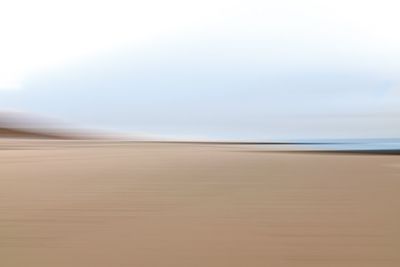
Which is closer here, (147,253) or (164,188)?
(147,253)

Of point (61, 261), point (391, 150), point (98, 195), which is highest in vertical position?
point (391, 150)

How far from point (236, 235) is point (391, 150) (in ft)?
13.0

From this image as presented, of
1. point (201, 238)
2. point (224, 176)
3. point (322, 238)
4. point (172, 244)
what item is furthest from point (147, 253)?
point (224, 176)

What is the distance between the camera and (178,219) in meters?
2.44

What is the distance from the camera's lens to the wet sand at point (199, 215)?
6.27ft

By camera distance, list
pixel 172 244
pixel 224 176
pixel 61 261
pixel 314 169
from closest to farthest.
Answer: pixel 61 261, pixel 172 244, pixel 224 176, pixel 314 169

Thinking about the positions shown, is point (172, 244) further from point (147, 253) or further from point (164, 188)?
point (164, 188)

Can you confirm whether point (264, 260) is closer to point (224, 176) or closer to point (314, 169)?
point (224, 176)

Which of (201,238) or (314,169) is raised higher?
(314,169)

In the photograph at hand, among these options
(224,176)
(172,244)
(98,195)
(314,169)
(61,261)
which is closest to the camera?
(61,261)

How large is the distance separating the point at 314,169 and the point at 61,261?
259 centimetres

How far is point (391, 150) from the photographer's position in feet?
18.6

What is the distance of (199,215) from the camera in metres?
2.52

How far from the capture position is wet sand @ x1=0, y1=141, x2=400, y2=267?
1.91 meters
